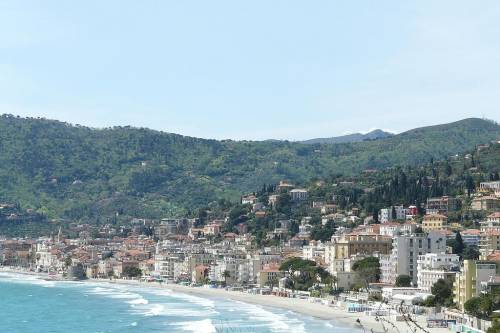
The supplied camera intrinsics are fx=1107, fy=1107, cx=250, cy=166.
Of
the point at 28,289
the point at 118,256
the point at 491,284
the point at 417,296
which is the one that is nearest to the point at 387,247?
the point at 417,296

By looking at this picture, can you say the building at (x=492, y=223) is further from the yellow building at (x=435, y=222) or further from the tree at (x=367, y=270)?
the tree at (x=367, y=270)

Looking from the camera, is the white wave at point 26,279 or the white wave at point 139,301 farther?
the white wave at point 26,279

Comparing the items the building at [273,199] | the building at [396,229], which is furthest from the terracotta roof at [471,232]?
the building at [273,199]

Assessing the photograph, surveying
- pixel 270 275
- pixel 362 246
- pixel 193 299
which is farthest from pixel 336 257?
pixel 193 299

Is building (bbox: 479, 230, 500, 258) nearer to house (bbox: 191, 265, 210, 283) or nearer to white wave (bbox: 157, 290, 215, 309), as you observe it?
white wave (bbox: 157, 290, 215, 309)

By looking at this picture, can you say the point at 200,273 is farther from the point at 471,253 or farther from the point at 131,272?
the point at 471,253

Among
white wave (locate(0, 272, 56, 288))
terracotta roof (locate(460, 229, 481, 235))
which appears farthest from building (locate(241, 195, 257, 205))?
terracotta roof (locate(460, 229, 481, 235))
